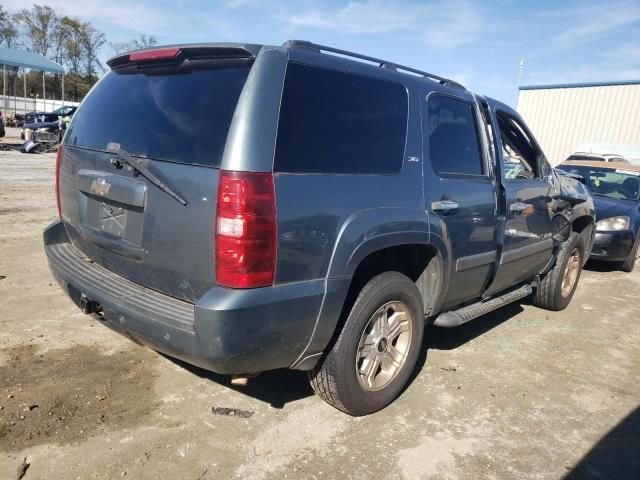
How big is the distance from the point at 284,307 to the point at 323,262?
30 cm

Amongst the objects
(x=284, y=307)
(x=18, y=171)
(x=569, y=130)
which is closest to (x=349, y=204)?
(x=284, y=307)

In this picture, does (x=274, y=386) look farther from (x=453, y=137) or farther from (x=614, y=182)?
(x=614, y=182)

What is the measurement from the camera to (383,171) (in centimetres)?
281

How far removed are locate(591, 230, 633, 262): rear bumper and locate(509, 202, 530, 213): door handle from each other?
3.48m

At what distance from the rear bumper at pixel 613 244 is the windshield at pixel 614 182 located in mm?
1151

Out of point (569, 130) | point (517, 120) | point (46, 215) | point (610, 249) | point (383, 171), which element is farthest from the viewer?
point (569, 130)

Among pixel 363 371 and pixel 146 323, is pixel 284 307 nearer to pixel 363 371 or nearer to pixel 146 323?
pixel 146 323

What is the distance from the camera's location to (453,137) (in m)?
3.50

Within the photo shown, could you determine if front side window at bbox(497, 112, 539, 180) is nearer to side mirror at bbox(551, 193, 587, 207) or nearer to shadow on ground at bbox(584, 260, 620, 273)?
side mirror at bbox(551, 193, 587, 207)

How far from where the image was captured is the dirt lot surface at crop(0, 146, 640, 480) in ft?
8.29

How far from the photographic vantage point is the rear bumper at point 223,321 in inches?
85.5

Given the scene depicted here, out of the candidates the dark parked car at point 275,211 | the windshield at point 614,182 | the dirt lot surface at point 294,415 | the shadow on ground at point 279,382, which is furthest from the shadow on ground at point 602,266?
the dark parked car at point 275,211

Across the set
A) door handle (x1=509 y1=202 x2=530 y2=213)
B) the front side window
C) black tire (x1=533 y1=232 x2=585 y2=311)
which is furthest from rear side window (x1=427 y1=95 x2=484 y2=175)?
black tire (x1=533 y1=232 x2=585 y2=311)

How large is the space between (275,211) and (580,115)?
23584 mm
